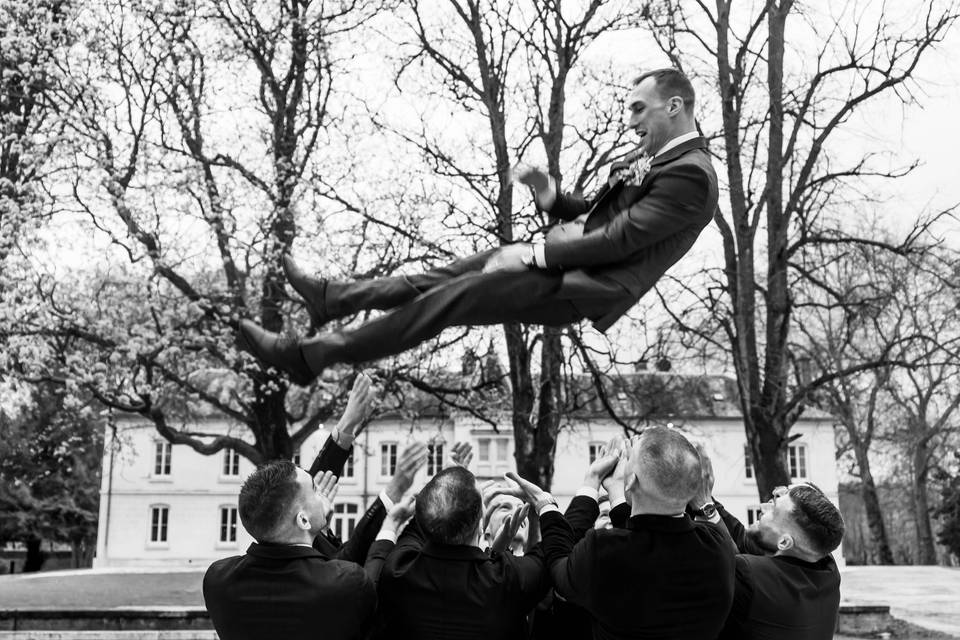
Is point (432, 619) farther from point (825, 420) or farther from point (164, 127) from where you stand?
point (825, 420)

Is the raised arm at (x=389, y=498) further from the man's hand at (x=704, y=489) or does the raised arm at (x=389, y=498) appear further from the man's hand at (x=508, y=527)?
the man's hand at (x=704, y=489)

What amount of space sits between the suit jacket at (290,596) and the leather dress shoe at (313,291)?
130 centimetres

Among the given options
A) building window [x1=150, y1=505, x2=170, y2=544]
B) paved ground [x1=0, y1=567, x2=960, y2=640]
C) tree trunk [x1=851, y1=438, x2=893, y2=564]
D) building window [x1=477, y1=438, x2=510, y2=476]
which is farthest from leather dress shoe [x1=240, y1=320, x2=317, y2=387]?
building window [x1=150, y1=505, x2=170, y2=544]

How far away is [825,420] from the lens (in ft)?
136

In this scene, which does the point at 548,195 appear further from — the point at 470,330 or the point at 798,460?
the point at 798,460

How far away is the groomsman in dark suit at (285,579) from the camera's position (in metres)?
3.58

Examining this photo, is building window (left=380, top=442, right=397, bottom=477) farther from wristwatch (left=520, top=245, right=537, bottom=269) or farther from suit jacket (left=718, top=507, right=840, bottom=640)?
suit jacket (left=718, top=507, right=840, bottom=640)

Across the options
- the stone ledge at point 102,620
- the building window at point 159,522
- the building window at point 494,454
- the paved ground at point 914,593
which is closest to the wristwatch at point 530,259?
the stone ledge at point 102,620

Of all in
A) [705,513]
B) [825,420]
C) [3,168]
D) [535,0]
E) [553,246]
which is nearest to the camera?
[705,513]

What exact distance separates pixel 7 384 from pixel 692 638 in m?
14.0

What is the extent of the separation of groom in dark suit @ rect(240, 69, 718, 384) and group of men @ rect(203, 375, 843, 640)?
787mm

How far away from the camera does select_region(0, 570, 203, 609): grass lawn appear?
18.9m

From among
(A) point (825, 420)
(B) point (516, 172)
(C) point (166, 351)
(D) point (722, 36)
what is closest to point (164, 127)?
(C) point (166, 351)

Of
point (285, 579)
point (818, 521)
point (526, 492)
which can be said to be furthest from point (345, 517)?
point (818, 521)
